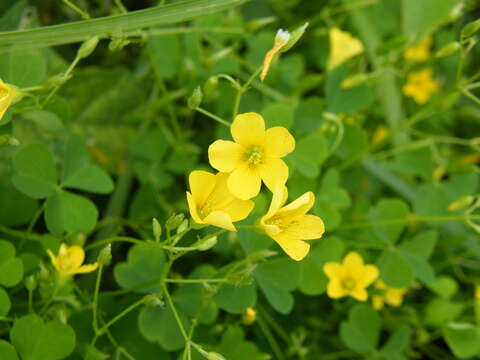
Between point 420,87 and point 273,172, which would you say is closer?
point 273,172

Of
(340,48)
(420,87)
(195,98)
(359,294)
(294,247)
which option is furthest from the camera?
(420,87)

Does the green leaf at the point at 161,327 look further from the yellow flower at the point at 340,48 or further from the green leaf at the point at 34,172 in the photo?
the yellow flower at the point at 340,48

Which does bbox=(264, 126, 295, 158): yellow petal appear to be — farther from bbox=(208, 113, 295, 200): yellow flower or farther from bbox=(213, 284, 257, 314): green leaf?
bbox=(213, 284, 257, 314): green leaf

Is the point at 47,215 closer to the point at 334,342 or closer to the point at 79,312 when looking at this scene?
the point at 79,312

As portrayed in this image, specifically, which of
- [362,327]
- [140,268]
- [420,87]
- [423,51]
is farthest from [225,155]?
[423,51]

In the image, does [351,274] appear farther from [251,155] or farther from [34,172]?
[34,172]

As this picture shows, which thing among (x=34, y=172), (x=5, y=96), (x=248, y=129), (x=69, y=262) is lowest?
(x=69, y=262)

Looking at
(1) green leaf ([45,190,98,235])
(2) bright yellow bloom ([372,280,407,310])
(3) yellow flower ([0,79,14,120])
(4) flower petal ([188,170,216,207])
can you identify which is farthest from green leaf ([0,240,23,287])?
(2) bright yellow bloom ([372,280,407,310])
